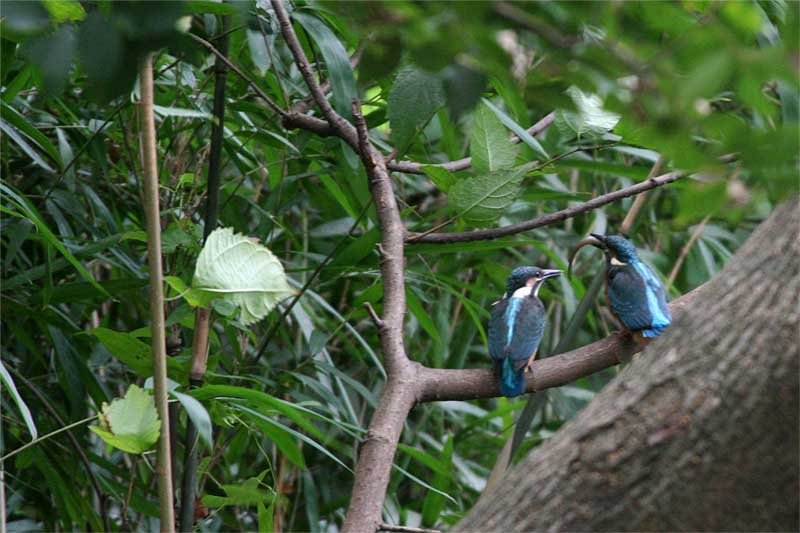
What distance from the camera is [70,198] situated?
1827mm

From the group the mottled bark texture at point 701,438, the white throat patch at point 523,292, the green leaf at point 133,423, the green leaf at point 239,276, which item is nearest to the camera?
the mottled bark texture at point 701,438

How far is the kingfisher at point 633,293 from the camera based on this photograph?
1.55m

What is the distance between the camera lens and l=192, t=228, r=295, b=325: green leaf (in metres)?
1.07

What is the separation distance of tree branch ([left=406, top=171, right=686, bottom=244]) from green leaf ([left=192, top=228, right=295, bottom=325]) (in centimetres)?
35

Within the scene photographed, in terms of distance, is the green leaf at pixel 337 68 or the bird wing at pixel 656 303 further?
the bird wing at pixel 656 303

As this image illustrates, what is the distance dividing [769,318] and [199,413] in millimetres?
635

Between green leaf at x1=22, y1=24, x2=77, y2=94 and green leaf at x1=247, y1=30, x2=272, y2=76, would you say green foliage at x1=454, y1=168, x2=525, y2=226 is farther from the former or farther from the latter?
green leaf at x1=22, y1=24, x2=77, y2=94

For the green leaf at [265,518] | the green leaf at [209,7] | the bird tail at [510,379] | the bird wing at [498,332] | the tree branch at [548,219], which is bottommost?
the green leaf at [265,518]

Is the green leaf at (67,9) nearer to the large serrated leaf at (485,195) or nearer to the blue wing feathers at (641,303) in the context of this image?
the large serrated leaf at (485,195)

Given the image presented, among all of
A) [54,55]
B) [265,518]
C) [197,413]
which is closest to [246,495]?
[265,518]

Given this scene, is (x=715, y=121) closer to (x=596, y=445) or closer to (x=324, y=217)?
(x=596, y=445)

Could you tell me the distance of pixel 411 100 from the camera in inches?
49.8

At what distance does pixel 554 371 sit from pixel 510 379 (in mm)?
67

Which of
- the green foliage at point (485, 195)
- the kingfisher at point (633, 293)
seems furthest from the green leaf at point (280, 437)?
the kingfisher at point (633, 293)
